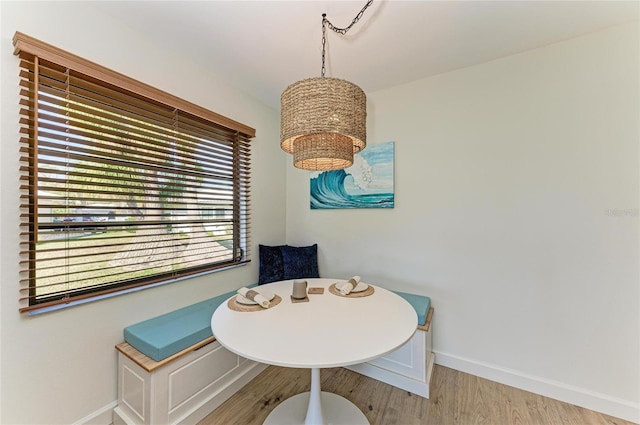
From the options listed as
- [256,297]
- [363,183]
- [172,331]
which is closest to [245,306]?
[256,297]

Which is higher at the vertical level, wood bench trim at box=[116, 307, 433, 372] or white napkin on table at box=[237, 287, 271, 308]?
white napkin on table at box=[237, 287, 271, 308]

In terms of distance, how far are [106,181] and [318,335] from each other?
152 centimetres

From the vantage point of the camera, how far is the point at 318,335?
1.12 meters

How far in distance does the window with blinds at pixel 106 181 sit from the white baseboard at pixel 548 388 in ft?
7.09

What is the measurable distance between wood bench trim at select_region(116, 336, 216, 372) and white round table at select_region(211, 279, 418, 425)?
304 mm

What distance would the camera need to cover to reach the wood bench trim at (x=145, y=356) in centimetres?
132

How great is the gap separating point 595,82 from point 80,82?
3.12m

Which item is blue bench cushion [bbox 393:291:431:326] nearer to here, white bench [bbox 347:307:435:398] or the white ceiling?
white bench [bbox 347:307:435:398]

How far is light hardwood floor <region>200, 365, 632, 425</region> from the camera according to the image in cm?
152

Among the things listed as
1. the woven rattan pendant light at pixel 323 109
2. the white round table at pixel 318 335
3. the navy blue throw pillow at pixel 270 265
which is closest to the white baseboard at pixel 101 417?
the white round table at pixel 318 335

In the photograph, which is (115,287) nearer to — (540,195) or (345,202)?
(345,202)

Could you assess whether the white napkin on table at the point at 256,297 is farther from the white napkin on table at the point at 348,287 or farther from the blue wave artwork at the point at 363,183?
the blue wave artwork at the point at 363,183

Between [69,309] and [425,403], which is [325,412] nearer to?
[425,403]

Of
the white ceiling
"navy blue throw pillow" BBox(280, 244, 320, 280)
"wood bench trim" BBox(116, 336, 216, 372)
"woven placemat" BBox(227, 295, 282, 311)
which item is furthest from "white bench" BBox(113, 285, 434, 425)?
the white ceiling
